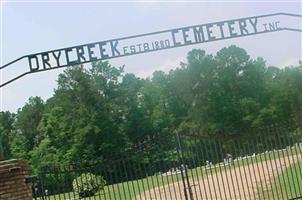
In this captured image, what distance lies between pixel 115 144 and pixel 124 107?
725 cm

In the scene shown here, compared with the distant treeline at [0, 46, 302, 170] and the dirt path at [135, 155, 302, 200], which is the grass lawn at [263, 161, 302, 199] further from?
the distant treeline at [0, 46, 302, 170]

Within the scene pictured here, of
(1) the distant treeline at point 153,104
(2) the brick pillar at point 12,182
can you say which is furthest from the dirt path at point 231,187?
(1) the distant treeline at point 153,104

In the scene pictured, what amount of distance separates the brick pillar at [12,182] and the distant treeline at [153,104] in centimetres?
5207

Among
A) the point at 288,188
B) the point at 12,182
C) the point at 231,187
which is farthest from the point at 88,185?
the point at 231,187

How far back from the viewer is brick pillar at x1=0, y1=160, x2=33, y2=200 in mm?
10125

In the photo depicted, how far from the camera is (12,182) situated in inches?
402

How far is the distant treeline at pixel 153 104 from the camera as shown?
68.2 m

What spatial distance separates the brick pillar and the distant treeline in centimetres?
5207

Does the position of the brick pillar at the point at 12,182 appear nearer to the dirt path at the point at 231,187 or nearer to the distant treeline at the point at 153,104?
the dirt path at the point at 231,187

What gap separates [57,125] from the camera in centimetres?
7169

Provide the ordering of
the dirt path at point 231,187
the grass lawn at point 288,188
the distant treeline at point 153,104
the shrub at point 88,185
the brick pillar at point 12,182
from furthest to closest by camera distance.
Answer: the distant treeline at point 153,104 < the grass lawn at point 288,188 < the dirt path at point 231,187 < the shrub at point 88,185 < the brick pillar at point 12,182

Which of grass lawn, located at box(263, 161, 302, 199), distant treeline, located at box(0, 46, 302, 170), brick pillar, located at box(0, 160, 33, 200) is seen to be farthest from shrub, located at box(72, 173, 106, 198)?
distant treeline, located at box(0, 46, 302, 170)

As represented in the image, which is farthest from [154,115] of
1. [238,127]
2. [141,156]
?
[141,156]

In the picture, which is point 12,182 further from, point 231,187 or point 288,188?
point 231,187
